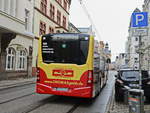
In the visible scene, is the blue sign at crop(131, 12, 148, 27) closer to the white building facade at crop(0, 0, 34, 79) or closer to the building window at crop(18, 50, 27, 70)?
the white building facade at crop(0, 0, 34, 79)

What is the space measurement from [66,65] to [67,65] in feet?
0.14

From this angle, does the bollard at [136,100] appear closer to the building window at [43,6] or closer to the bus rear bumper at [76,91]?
the bus rear bumper at [76,91]

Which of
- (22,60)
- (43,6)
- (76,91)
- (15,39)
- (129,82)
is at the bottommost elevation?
(76,91)

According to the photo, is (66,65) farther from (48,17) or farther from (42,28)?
(48,17)

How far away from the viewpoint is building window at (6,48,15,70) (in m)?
23.4

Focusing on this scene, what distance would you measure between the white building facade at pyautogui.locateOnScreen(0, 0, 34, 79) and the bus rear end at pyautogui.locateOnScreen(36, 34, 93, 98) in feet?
34.3

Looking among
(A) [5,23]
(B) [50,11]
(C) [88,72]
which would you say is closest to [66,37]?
(C) [88,72]

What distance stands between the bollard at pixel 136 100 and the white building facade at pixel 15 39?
15.4 meters

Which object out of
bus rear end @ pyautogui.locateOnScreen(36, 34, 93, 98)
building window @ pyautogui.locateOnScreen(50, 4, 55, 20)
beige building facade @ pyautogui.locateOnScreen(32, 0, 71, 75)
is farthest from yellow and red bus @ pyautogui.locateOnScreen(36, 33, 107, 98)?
building window @ pyautogui.locateOnScreen(50, 4, 55, 20)

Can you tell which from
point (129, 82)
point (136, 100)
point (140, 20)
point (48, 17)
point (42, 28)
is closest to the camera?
point (136, 100)

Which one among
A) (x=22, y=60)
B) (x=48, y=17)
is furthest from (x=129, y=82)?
(x=48, y=17)

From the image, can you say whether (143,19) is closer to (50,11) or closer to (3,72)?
(3,72)

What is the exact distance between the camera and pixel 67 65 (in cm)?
961

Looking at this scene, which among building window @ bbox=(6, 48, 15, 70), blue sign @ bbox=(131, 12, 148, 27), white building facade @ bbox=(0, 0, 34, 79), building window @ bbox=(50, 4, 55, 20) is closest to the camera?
blue sign @ bbox=(131, 12, 148, 27)
